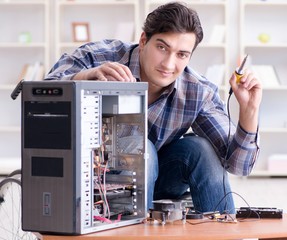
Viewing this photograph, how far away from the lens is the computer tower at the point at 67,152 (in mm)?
1867

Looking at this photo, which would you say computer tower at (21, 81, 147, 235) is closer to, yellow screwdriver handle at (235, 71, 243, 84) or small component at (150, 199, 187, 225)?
small component at (150, 199, 187, 225)

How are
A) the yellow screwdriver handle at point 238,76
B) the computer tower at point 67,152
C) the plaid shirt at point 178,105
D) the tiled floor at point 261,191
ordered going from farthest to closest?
1. the tiled floor at point 261,191
2. the plaid shirt at point 178,105
3. the yellow screwdriver handle at point 238,76
4. the computer tower at point 67,152

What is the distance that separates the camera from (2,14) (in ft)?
21.3

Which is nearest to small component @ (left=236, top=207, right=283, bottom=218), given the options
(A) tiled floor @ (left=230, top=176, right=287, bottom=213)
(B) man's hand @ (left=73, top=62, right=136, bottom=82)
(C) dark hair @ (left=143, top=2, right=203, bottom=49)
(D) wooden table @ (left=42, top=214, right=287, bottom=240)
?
(D) wooden table @ (left=42, top=214, right=287, bottom=240)

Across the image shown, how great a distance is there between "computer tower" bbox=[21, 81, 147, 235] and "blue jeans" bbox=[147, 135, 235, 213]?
0.38 m

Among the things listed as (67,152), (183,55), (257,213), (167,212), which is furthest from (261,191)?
(67,152)

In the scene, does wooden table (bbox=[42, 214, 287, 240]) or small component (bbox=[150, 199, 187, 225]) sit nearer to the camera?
wooden table (bbox=[42, 214, 287, 240])

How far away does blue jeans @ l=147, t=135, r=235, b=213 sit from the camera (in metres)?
2.42

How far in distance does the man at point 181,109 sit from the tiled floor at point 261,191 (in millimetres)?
1872

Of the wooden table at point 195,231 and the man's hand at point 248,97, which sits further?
the man's hand at point 248,97

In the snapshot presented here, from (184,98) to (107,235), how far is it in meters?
0.84

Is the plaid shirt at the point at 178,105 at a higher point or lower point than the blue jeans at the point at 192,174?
higher

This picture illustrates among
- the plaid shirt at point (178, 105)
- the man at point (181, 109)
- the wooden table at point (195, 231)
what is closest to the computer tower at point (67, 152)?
the wooden table at point (195, 231)

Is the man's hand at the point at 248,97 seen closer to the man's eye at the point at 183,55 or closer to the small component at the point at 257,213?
the man's eye at the point at 183,55
